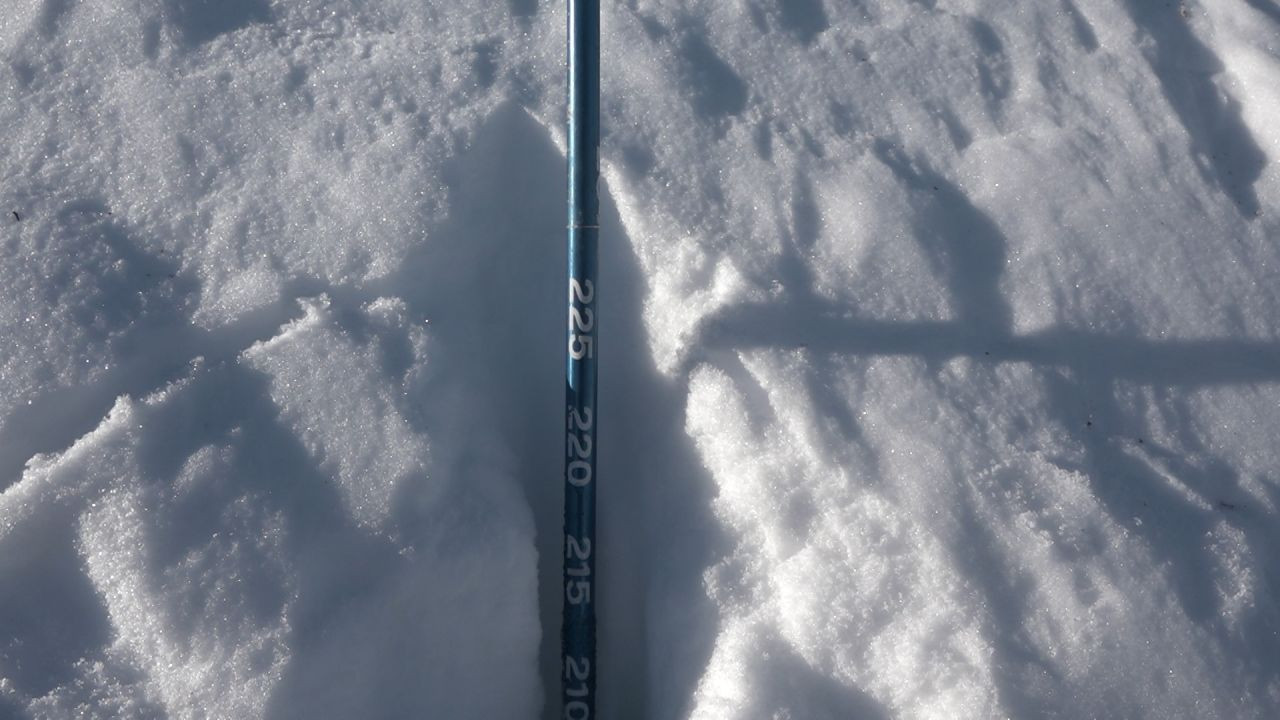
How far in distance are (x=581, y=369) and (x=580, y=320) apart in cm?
7

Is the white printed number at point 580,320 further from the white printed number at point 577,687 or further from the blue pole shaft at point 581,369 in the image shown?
the white printed number at point 577,687

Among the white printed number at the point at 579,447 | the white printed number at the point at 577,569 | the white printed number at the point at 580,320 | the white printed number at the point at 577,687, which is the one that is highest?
the white printed number at the point at 580,320

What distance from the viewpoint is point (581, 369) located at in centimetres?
140

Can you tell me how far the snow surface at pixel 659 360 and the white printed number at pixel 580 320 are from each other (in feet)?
0.52

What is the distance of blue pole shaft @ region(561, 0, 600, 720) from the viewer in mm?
1353

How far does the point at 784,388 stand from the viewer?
1.45 m

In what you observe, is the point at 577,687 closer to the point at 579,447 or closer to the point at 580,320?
the point at 579,447

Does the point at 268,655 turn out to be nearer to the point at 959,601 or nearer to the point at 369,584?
the point at 369,584

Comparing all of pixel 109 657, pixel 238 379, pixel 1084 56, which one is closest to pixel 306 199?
pixel 238 379

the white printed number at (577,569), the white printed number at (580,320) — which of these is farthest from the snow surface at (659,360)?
the white printed number at (580,320)

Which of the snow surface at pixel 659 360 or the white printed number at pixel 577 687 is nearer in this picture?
the snow surface at pixel 659 360

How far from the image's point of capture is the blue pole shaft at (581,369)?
135cm

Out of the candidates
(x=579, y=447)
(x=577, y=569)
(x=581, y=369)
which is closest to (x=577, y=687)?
(x=577, y=569)

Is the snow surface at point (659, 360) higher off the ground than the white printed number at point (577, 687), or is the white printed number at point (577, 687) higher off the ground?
the snow surface at point (659, 360)
